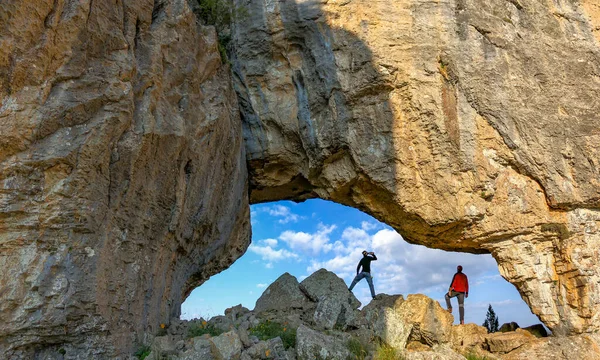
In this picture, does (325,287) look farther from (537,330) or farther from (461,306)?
(537,330)

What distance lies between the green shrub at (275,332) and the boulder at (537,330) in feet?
19.3

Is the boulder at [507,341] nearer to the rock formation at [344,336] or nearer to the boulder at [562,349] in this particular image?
the rock formation at [344,336]

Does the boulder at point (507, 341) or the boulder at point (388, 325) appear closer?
the boulder at point (388, 325)

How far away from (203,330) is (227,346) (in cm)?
147

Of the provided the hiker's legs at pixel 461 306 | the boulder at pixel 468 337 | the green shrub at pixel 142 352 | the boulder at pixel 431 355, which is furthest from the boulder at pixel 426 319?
the green shrub at pixel 142 352

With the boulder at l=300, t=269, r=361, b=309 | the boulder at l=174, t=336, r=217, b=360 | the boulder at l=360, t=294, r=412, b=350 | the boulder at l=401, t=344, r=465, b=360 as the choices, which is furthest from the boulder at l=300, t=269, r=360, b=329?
the boulder at l=174, t=336, r=217, b=360

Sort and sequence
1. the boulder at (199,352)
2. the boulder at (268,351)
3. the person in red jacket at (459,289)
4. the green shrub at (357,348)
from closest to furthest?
the boulder at (199,352), the boulder at (268,351), the green shrub at (357,348), the person in red jacket at (459,289)

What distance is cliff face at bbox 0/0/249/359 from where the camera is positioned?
227 inches

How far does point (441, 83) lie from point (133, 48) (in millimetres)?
6775

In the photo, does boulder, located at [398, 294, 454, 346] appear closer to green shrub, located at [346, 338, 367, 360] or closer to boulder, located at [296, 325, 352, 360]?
green shrub, located at [346, 338, 367, 360]

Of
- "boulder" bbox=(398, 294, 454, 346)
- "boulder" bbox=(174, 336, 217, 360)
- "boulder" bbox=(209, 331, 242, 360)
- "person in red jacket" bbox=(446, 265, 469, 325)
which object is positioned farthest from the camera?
"person in red jacket" bbox=(446, 265, 469, 325)

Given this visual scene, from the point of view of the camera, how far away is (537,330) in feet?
34.7

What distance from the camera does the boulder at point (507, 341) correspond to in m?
9.59

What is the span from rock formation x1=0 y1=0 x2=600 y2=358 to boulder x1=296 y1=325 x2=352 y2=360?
1764mm
